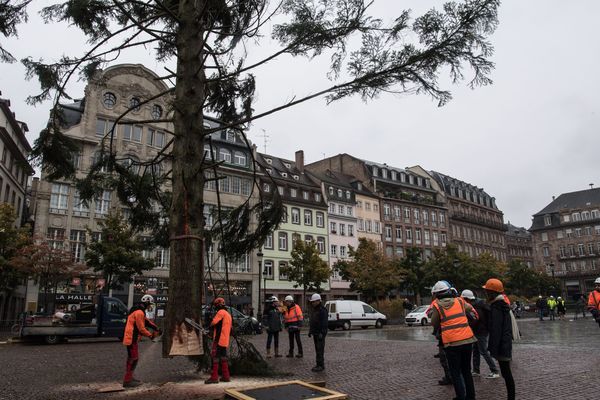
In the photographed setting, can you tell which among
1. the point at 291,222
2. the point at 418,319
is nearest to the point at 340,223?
the point at 291,222

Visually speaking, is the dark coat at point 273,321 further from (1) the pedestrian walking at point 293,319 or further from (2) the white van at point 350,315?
(2) the white van at point 350,315

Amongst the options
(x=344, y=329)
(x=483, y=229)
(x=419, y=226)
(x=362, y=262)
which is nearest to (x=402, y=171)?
(x=419, y=226)

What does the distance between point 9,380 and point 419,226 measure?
59191mm

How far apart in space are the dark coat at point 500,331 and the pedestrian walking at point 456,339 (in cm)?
66

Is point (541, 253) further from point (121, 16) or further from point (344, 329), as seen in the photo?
point (121, 16)

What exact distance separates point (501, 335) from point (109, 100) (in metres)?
39.1

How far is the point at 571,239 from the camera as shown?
3248 inches

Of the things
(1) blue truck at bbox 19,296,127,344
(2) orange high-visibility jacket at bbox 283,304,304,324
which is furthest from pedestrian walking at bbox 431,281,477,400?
(1) blue truck at bbox 19,296,127,344

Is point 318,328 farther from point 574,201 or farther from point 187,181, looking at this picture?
point 574,201

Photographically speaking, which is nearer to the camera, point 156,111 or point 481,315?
point 481,315

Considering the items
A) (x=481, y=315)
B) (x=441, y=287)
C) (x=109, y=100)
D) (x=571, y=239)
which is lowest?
(x=481, y=315)

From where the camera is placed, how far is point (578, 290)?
8038 centimetres

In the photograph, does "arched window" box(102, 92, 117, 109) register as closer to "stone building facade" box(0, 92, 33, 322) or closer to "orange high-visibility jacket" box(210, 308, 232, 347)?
"stone building facade" box(0, 92, 33, 322)

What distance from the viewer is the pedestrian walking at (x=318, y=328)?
10906 millimetres
